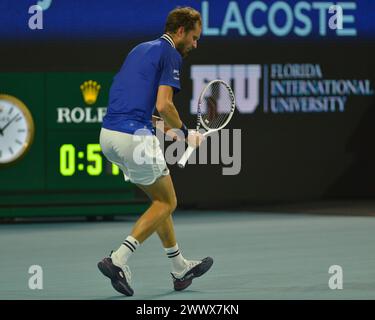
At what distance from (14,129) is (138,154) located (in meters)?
4.46

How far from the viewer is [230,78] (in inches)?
495

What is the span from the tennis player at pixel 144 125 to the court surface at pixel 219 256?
11.0 inches

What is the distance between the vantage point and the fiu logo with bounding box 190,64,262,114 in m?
12.6

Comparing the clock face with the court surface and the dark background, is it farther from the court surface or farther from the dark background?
the dark background

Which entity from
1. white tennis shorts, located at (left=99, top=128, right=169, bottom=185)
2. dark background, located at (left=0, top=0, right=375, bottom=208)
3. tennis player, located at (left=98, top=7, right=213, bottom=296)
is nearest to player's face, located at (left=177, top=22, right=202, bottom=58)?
tennis player, located at (left=98, top=7, right=213, bottom=296)

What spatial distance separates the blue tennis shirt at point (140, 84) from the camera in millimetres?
6637

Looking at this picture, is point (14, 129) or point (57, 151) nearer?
point (14, 129)

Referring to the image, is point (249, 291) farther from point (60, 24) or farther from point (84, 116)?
point (60, 24)

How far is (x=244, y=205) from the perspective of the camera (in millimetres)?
12953

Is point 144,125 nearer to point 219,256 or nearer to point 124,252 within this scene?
point 124,252

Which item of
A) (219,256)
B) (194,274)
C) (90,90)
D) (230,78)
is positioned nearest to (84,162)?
(90,90)

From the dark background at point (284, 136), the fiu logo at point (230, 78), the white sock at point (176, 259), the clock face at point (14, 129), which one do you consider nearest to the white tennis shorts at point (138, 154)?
the white sock at point (176, 259)

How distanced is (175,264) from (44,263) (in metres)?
1.64

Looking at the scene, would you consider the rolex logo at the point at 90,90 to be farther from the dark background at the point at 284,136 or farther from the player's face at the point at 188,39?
the player's face at the point at 188,39
